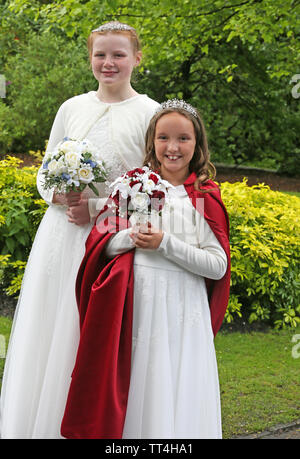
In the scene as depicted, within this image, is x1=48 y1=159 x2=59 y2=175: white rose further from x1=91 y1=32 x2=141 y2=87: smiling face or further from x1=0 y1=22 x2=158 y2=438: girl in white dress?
x1=91 y1=32 x2=141 y2=87: smiling face

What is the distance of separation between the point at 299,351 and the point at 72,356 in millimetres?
3106

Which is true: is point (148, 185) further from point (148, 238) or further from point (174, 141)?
point (174, 141)

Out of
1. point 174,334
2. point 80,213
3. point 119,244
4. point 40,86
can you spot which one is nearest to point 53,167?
point 80,213

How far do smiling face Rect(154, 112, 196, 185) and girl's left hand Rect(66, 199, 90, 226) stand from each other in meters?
0.46

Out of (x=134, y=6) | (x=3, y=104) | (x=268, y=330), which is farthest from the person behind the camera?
(x=3, y=104)

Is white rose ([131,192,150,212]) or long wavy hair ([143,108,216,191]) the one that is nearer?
white rose ([131,192,150,212])

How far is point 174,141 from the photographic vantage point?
2.83m

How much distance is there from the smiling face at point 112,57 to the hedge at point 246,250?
3034 mm

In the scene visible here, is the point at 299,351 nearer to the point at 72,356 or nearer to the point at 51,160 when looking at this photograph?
the point at 72,356

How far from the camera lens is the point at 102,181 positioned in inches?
114

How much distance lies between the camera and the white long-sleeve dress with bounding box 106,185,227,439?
268 cm

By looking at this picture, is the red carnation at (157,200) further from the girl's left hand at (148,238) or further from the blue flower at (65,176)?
the blue flower at (65,176)

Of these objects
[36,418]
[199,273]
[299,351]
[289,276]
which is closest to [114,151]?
[199,273]

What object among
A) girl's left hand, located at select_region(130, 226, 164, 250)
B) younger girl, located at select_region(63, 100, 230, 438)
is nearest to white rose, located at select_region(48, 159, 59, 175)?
younger girl, located at select_region(63, 100, 230, 438)
